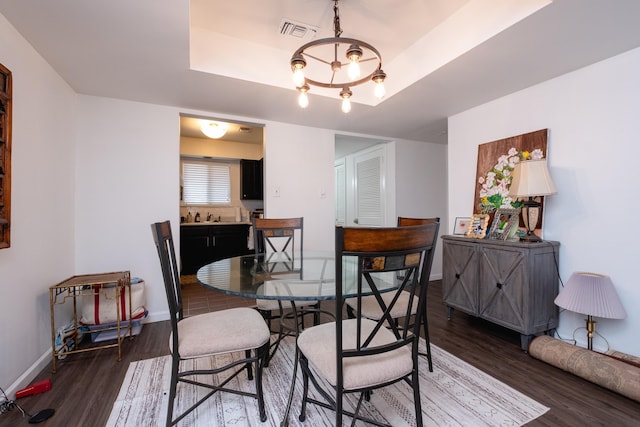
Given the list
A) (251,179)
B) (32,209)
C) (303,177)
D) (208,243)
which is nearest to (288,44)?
(303,177)

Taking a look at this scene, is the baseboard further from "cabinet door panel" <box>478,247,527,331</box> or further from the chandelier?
"cabinet door panel" <box>478,247,527,331</box>

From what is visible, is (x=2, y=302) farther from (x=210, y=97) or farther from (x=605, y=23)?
(x=605, y=23)

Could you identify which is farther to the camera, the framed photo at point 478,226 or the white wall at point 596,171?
the framed photo at point 478,226

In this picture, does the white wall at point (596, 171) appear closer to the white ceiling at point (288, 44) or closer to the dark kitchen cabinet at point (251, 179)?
the white ceiling at point (288, 44)

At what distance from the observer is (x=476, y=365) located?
1999 millimetres

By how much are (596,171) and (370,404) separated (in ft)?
7.70

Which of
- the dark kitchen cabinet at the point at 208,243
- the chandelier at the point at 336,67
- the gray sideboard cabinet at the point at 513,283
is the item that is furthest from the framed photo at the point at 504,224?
the dark kitchen cabinet at the point at 208,243

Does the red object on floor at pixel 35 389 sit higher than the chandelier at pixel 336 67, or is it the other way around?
the chandelier at pixel 336 67

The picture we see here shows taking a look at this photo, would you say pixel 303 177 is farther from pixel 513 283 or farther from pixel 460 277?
pixel 513 283

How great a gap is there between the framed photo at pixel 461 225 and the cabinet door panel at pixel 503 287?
58 cm

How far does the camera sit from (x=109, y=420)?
4.78ft

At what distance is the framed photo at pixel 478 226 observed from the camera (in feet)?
8.86

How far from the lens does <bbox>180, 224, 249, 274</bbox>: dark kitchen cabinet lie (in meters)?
4.54

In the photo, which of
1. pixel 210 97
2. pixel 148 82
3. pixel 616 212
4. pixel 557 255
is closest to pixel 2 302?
pixel 148 82
